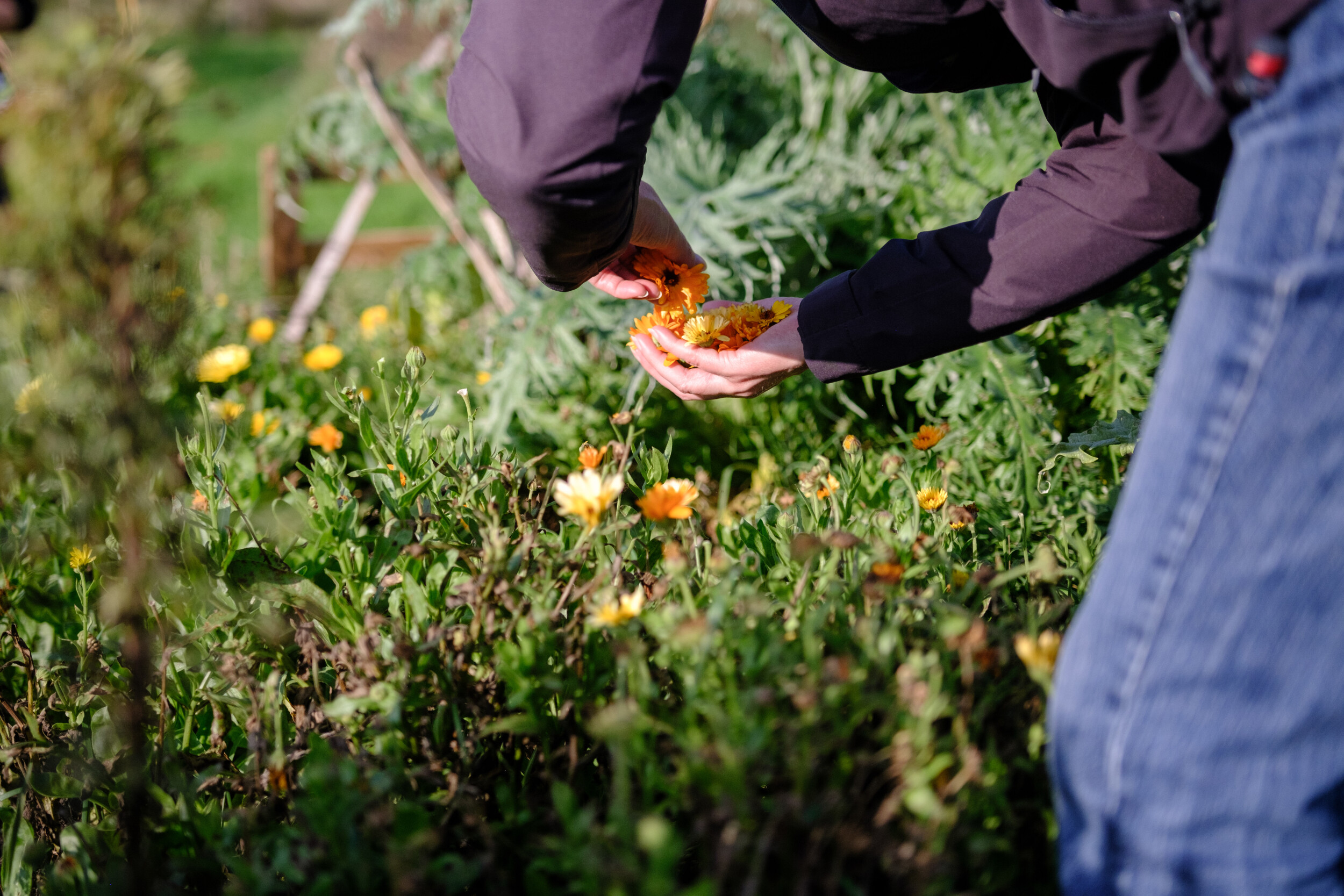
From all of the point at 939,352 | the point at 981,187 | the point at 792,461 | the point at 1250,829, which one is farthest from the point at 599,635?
the point at 981,187

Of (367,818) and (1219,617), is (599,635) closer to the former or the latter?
(367,818)

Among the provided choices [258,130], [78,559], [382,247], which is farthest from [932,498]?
[258,130]

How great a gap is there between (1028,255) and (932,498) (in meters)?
0.46

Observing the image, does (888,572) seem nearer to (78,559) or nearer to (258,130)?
(78,559)

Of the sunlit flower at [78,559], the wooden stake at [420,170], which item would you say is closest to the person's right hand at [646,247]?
the sunlit flower at [78,559]

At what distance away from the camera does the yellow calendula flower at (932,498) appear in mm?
1509

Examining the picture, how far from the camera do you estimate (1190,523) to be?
0.83 m

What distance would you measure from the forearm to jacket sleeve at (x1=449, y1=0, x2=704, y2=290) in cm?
43

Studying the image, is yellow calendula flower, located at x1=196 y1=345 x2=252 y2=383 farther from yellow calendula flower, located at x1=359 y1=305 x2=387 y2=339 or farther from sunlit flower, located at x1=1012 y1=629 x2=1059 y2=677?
sunlit flower, located at x1=1012 y1=629 x2=1059 y2=677

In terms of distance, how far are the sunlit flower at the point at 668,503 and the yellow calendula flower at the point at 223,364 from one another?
1.67 meters

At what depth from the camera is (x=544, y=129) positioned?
0.98m

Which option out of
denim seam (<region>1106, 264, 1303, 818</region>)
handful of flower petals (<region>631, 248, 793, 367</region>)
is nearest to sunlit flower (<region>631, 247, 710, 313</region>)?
handful of flower petals (<region>631, 248, 793, 367</region>)

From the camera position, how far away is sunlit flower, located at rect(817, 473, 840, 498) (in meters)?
1.51

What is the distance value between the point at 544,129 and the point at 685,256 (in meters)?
0.61
